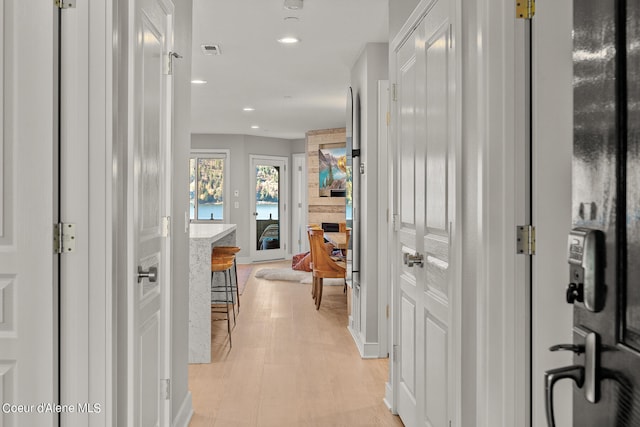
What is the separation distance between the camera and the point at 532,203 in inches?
64.3

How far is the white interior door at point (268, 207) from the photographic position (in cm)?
1132

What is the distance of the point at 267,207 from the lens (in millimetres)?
11531

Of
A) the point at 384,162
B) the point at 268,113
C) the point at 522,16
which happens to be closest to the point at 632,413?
the point at 522,16

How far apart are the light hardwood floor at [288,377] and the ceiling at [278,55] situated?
8.67ft

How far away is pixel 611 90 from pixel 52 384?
5.45 feet

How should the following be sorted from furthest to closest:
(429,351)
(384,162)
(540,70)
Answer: (384,162), (429,351), (540,70)

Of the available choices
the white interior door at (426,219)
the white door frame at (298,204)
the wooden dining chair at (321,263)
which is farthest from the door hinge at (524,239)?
the white door frame at (298,204)

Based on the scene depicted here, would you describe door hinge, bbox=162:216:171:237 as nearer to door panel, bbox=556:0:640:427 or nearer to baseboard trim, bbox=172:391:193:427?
baseboard trim, bbox=172:391:193:427

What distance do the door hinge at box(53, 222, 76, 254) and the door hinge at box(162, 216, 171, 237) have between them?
2.54 ft

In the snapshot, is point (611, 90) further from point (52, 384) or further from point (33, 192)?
point (52, 384)

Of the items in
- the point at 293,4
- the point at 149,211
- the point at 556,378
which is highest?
the point at 293,4

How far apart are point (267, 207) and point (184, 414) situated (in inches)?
346

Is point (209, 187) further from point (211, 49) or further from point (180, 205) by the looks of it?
point (180, 205)

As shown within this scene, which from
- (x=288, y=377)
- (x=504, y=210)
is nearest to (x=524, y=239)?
(x=504, y=210)
